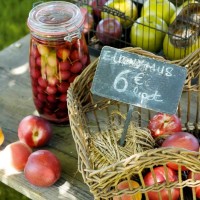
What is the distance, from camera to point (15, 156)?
133cm

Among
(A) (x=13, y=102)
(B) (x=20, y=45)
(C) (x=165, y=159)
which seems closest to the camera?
(C) (x=165, y=159)

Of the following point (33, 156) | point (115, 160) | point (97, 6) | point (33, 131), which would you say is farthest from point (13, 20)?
point (115, 160)

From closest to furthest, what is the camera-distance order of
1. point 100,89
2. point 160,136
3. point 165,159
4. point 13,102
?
point 165,159, point 100,89, point 160,136, point 13,102

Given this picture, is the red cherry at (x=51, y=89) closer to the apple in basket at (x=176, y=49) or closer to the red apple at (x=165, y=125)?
the red apple at (x=165, y=125)

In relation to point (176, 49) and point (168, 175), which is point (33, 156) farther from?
Answer: point (176, 49)

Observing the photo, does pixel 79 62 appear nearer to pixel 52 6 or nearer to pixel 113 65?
pixel 52 6

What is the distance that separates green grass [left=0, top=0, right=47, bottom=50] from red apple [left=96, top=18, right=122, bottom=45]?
2.63 ft

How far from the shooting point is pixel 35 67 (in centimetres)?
141

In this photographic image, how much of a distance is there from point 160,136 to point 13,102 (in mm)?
547

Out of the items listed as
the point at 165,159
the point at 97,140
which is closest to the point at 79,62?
the point at 97,140

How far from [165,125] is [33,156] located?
1.11 feet

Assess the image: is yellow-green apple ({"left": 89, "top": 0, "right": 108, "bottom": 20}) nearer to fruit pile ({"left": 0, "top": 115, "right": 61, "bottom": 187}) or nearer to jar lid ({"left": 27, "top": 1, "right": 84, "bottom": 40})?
jar lid ({"left": 27, "top": 1, "right": 84, "bottom": 40})

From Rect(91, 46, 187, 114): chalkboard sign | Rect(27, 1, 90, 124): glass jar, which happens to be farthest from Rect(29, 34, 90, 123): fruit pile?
Rect(91, 46, 187, 114): chalkboard sign

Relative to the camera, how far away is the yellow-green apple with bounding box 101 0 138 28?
5.80ft
